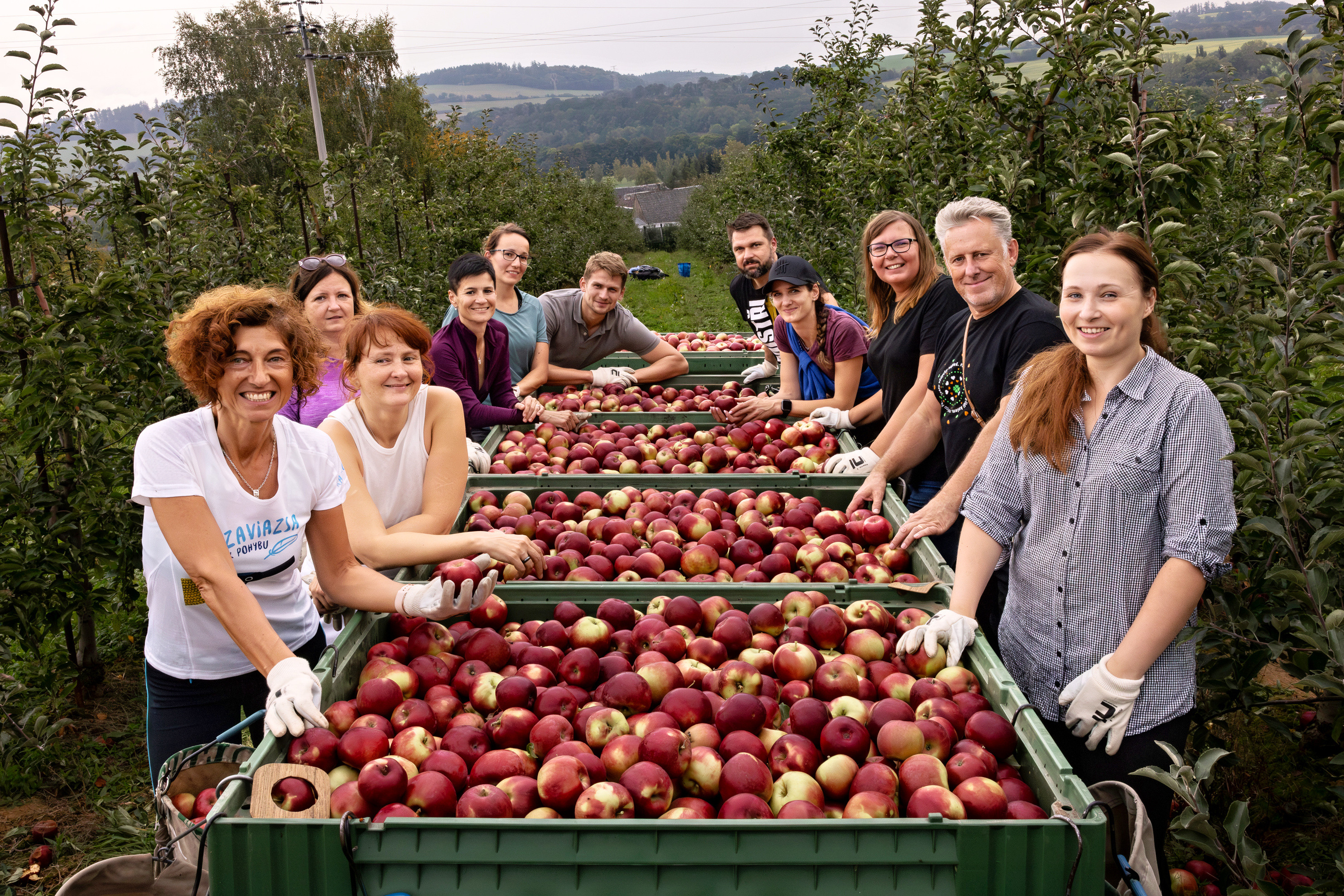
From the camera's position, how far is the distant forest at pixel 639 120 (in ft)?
433

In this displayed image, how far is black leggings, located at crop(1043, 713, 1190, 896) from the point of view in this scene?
7.73 feet

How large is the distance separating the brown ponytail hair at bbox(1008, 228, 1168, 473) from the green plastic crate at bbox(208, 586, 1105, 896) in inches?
39.0

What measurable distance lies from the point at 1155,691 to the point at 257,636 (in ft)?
7.90

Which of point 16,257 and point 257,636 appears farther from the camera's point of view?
point 16,257

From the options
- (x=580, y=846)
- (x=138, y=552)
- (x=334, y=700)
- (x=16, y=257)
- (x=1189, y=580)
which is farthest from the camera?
(x=16, y=257)

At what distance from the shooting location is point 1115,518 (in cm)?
239

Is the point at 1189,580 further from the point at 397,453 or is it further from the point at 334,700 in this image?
the point at 397,453

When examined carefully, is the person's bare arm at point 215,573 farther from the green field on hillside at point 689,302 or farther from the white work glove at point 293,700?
the green field on hillside at point 689,302

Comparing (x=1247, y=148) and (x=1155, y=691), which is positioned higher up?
(x=1247, y=148)

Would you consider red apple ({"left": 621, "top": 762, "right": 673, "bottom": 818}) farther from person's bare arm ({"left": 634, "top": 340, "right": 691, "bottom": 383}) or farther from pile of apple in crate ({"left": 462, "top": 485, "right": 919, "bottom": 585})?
person's bare arm ({"left": 634, "top": 340, "right": 691, "bottom": 383})

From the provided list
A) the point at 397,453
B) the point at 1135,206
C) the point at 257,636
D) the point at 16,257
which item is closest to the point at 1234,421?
the point at 1135,206

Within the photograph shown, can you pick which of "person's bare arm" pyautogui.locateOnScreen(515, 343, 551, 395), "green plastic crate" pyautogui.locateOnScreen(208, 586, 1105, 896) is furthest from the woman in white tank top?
"person's bare arm" pyautogui.locateOnScreen(515, 343, 551, 395)

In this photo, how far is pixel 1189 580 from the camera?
2258 mm

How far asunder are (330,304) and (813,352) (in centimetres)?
268
